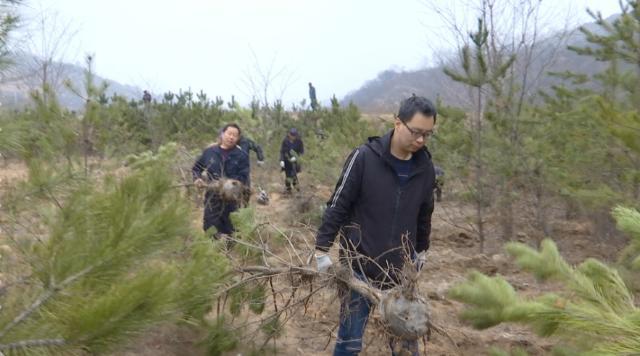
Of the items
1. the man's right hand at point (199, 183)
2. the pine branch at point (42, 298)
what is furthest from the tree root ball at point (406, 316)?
the man's right hand at point (199, 183)

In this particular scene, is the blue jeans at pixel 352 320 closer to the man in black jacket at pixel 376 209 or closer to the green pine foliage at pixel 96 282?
the man in black jacket at pixel 376 209

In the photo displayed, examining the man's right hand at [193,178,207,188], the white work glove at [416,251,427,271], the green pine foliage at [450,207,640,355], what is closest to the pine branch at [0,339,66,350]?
the green pine foliage at [450,207,640,355]

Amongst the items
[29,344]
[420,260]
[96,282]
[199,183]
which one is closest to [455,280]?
[199,183]

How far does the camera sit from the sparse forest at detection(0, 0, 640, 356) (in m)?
1.42

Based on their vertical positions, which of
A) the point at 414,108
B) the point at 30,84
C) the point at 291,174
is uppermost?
the point at 30,84

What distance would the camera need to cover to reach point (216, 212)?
16.0 ft

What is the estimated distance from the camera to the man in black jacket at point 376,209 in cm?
256

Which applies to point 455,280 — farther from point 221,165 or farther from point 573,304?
point 573,304

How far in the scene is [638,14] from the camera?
17.9 feet

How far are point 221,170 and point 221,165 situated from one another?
0.04m

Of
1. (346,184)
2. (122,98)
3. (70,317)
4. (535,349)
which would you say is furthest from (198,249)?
(122,98)

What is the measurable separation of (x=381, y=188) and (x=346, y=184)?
0.16 meters

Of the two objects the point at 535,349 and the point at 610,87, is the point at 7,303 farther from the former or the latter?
the point at 610,87

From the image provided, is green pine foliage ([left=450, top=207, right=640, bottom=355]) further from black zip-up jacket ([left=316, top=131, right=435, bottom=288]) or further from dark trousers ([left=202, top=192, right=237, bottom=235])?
dark trousers ([left=202, top=192, right=237, bottom=235])
